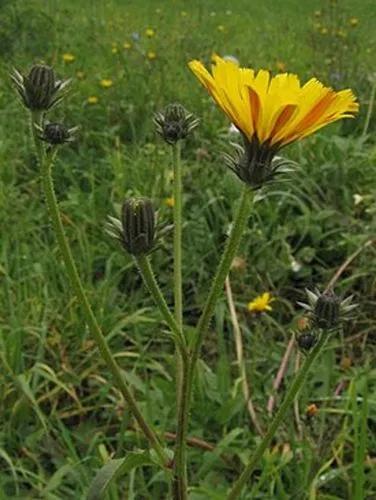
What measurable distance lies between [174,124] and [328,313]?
0.85ft

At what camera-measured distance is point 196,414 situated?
1.68m

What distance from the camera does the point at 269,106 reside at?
73 cm

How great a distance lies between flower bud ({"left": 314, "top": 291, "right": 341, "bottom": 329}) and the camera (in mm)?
885

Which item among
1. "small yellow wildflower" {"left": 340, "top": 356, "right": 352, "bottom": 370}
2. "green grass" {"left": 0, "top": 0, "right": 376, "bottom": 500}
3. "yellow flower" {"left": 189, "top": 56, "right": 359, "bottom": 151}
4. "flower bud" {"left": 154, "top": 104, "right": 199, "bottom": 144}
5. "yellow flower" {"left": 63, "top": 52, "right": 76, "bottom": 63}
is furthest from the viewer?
"yellow flower" {"left": 63, "top": 52, "right": 76, "bottom": 63}

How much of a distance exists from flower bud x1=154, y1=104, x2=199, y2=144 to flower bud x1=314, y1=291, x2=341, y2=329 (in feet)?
0.77

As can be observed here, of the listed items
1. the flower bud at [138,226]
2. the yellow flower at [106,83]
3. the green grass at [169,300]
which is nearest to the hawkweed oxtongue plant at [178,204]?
the flower bud at [138,226]

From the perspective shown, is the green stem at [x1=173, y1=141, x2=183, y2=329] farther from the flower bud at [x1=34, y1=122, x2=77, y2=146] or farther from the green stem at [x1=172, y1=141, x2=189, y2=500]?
the flower bud at [x1=34, y1=122, x2=77, y2=146]

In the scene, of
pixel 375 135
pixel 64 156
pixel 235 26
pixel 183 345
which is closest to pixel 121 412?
pixel 183 345

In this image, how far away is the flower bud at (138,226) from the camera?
803 mm

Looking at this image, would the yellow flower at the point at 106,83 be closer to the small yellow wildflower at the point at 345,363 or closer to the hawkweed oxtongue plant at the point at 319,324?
the small yellow wildflower at the point at 345,363

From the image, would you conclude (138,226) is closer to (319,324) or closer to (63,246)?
(63,246)

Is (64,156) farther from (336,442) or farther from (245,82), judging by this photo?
(245,82)

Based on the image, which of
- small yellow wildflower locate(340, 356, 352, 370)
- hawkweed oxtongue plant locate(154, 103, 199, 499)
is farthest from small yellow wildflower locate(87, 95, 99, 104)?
hawkweed oxtongue plant locate(154, 103, 199, 499)

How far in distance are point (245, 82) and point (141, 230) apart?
17cm
